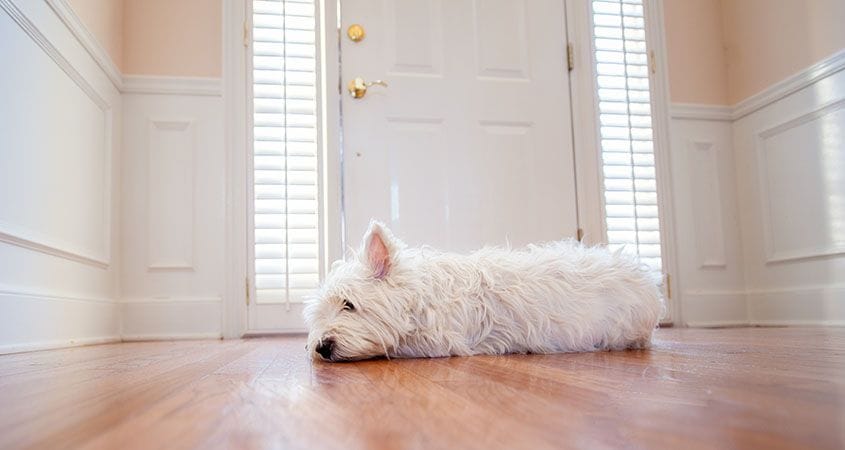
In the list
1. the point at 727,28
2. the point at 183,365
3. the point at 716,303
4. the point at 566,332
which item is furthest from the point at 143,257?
the point at 727,28

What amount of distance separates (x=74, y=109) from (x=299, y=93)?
104 centimetres

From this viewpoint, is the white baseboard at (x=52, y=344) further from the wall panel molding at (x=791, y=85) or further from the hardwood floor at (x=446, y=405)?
the wall panel molding at (x=791, y=85)

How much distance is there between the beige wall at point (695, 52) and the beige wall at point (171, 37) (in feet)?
8.09

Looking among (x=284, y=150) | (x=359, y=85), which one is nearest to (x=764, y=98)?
(x=359, y=85)

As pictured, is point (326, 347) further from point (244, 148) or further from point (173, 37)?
point (173, 37)

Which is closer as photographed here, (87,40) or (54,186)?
(54,186)

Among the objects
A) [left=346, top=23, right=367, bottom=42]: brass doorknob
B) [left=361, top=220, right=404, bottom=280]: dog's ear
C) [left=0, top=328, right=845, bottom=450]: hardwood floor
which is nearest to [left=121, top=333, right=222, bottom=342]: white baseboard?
[left=346, top=23, right=367, bottom=42]: brass doorknob

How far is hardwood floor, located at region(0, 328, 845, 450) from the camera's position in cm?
57

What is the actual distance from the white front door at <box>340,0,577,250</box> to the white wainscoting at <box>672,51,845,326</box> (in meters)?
0.78

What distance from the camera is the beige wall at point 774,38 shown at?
3215 millimetres

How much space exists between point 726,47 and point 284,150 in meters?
2.58

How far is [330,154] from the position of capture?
10.9 feet

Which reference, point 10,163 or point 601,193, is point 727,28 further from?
point 10,163

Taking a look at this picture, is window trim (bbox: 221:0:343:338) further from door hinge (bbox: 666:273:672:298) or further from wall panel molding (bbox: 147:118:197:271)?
door hinge (bbox: 666:273:672:298)
